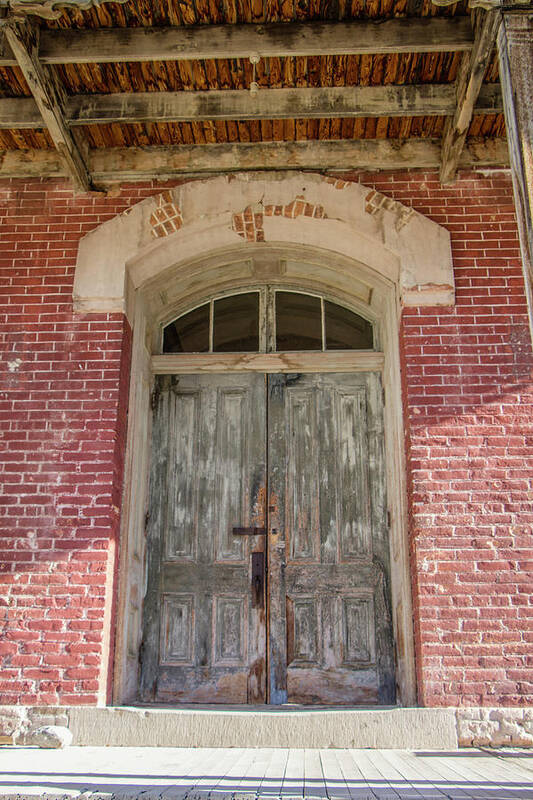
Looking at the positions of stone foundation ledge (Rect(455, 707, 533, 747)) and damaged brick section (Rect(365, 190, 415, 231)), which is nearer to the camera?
stone foundation ledge (Rect(455, 707, 533, 747))

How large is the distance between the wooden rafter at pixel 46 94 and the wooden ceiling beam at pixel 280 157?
0.71ft

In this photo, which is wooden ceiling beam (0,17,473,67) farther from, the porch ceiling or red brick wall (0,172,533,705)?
red brick wall (0,172,533,705)

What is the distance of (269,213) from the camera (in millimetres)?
5797

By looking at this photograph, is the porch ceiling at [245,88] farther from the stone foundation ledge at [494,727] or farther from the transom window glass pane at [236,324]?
the stone foundation ledge at [494,727]

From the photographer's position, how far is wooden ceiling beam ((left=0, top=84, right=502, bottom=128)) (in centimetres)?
531

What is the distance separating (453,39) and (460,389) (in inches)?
88.4

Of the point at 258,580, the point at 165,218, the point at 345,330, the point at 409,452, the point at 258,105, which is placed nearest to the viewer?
the point at 409,452

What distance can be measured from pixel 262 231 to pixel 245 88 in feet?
3.42

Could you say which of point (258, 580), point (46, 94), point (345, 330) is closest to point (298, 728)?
point (258, 580)

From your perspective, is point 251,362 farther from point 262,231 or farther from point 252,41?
point 252,41

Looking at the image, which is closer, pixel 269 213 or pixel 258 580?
pixel 258 580

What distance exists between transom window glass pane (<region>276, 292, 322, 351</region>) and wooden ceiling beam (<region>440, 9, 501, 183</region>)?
4.81 ft

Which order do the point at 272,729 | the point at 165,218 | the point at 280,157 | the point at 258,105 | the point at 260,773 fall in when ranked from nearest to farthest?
the point at 260,773 → the point at 272,729 → the point at 258,105 → the point at 165,218 → the point at 280,157

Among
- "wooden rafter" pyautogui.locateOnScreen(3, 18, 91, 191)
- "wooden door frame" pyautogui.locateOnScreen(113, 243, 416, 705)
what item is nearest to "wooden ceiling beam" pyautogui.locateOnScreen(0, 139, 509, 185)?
"wooden rafter" pyautogui.locateOnScreen(3, 18, 91, 191)
